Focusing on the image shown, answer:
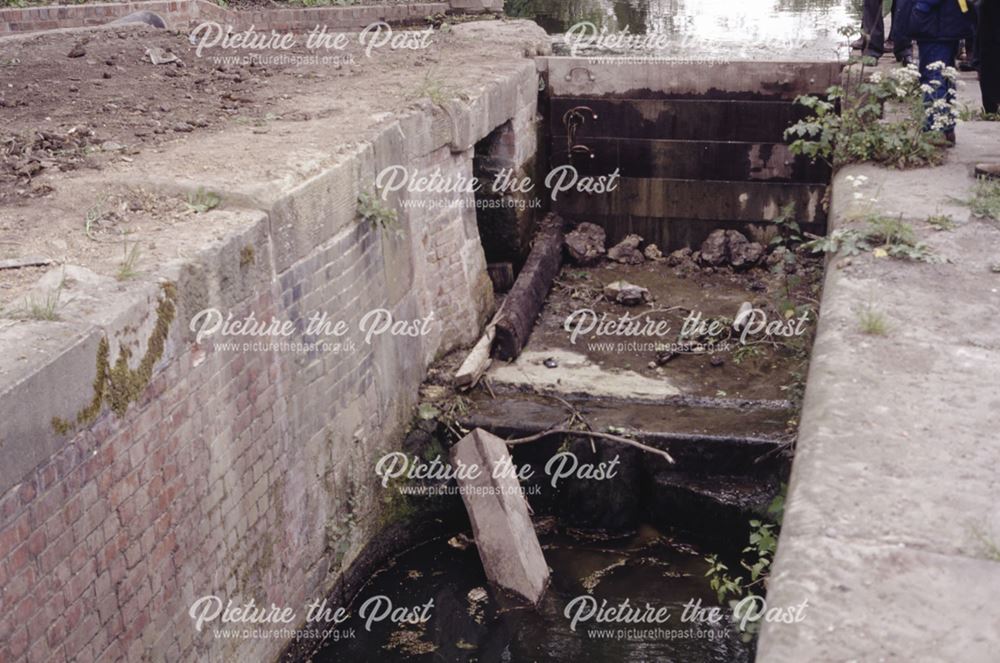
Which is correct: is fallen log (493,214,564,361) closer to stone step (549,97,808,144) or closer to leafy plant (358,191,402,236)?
stone step (549,97,808,144)

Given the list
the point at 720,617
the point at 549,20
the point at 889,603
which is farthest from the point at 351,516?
the point at 549,20

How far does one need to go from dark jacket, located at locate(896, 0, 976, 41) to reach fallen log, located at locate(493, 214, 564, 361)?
3.45m

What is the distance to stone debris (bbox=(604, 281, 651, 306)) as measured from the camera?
30.0 ft

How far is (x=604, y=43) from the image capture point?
49.4 feet

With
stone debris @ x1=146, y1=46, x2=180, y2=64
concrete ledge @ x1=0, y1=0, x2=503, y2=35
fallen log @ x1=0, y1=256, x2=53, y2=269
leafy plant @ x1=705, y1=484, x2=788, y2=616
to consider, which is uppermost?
concrete ledge @ x1=0, y1=0, x2=503, y2=35

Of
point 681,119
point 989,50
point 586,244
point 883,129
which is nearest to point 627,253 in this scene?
point 586,244

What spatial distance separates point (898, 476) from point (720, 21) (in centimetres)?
1476

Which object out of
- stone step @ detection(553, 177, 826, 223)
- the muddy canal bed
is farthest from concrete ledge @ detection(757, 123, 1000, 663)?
stone step @ detection(553, 177, 826, 223)

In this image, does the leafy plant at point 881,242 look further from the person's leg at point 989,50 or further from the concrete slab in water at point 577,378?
the concrete slab in water at point 577,378

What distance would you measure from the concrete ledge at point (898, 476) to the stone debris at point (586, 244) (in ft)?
15.8

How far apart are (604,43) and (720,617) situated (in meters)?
10.6

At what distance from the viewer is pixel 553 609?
639cm

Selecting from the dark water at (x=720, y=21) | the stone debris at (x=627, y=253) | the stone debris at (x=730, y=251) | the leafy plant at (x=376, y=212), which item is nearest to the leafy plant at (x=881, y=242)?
the leafy plant at (x=376, y=212)

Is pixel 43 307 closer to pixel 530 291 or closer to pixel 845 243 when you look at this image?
pixel 845 243
